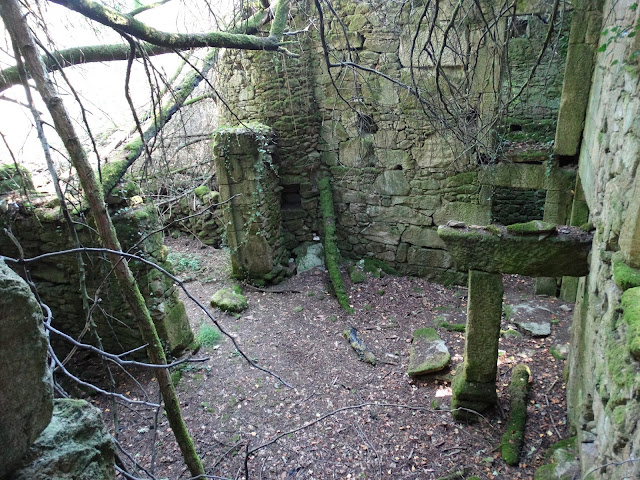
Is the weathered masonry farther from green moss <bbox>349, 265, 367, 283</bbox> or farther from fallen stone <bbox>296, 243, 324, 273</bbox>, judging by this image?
fallen stone <bbox>296, 243, 324, 273</bbox>

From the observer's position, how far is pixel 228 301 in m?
5.47

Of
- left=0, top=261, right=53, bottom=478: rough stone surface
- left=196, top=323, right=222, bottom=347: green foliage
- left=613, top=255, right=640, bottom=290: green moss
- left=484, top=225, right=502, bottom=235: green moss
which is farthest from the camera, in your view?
left=196, top=323, right=222, bottom=347: green foliage

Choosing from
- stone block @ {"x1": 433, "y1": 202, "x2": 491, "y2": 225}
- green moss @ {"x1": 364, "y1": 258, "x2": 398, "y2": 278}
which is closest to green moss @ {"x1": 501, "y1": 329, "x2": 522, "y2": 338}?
stone block @ {"x1": 433, "y1": 202, "x2": 491, "y2": 225}

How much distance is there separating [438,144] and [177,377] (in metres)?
4.70

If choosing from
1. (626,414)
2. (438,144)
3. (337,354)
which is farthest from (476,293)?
(438,144)

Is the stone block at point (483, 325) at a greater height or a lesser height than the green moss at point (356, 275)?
greater

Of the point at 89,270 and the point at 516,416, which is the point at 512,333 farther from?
the point at 89,270

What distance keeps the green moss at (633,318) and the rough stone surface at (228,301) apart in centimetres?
471

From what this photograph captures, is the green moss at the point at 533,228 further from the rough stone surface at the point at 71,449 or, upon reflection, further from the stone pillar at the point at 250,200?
the stone pillar at the point at 250,200

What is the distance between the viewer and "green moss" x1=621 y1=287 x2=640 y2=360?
4.09ft

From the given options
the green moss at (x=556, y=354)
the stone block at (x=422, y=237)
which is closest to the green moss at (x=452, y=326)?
the green moss at (x=556, y=354)

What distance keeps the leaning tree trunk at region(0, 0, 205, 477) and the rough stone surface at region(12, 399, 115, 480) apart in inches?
40.6

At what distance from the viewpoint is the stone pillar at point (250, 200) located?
224 inches

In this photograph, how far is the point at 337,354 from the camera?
475 cm
